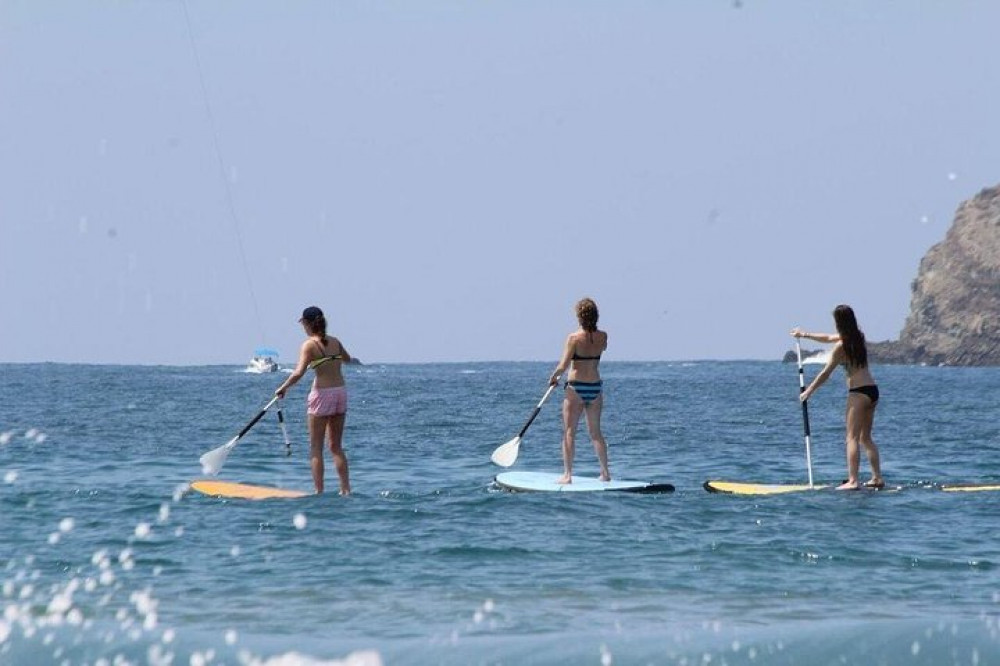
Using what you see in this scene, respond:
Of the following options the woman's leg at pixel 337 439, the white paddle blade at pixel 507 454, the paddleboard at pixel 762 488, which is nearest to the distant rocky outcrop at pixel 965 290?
the white paddle blade at pixel 507 454

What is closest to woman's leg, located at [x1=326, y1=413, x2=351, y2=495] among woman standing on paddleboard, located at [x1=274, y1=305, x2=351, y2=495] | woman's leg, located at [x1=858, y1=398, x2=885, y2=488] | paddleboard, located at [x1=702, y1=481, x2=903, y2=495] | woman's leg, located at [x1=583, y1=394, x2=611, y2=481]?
woman standing on paddleboard, located at [x1=274, y1=305, x2=351, y2=495]

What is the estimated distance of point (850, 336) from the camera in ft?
45.1

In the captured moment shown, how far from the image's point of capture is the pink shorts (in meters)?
13.5

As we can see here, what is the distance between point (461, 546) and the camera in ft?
34.7

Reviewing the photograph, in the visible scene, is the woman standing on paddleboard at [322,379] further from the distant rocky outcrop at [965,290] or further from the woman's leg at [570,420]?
the distant rocky outcrop at [965,290]

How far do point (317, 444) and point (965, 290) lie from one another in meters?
136

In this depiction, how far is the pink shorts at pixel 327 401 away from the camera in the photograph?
13500 millimetres

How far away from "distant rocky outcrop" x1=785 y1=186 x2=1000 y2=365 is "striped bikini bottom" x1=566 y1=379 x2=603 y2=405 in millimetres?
132630

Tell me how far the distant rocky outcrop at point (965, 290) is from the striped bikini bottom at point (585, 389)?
5222 inches

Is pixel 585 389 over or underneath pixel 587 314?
underneath

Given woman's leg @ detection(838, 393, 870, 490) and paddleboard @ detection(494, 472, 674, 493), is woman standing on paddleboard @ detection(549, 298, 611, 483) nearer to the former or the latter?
paddleboard @ detection(494, 472, 674, 493)

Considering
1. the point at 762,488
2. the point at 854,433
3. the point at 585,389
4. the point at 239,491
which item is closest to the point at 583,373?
the point at 585,389

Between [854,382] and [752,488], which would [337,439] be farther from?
[854,382]

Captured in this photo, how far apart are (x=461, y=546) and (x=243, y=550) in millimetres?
1576
